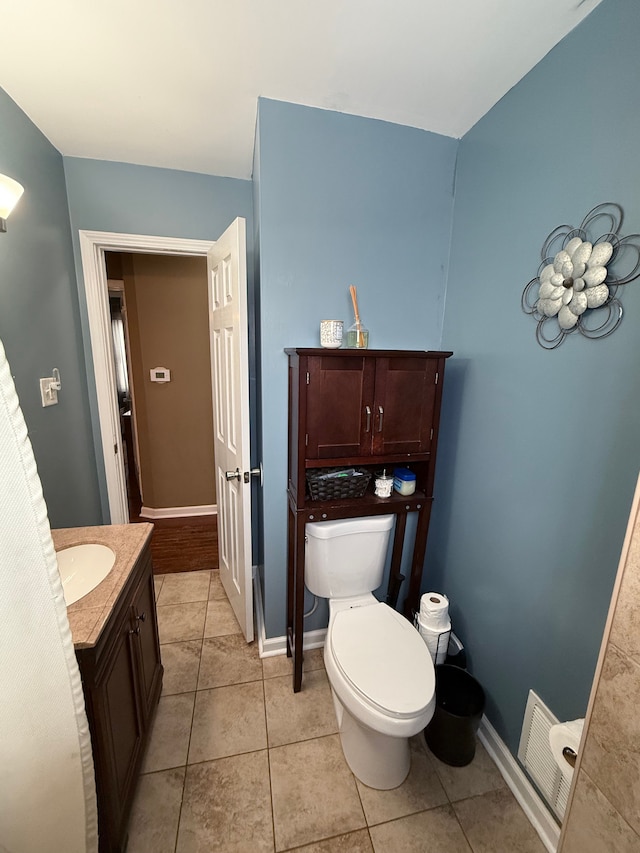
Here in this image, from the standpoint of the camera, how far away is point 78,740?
736 mm

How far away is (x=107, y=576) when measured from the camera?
1.01 m

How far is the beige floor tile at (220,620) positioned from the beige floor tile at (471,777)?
1101mm

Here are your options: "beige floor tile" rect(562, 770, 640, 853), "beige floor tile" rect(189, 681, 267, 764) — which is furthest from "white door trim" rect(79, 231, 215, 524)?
"beige floor tile" rect(562, 770, 640, 853)

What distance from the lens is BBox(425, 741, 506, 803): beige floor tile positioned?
1208 mm

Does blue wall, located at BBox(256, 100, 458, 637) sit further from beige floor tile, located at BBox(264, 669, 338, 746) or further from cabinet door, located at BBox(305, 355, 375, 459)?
beige floor tile, located at BBox(264, 669, 338, 746)

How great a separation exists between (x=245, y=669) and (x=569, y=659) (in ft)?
4.50

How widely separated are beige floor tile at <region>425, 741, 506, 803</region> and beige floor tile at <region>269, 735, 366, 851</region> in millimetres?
340

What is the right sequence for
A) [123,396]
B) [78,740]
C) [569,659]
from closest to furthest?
[78,740] < [569,659] < [123,396]

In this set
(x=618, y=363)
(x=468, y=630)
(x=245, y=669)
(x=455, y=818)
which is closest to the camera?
(x=618, y=363)

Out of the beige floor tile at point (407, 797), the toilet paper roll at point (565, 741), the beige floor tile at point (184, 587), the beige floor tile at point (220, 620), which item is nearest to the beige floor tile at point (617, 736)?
the toilet paper roll at point (565, 741)

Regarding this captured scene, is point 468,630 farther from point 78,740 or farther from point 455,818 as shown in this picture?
point 78,740

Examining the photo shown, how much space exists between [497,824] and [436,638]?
1.75 feet

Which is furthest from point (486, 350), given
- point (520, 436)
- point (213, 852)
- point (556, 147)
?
point (213, 852)

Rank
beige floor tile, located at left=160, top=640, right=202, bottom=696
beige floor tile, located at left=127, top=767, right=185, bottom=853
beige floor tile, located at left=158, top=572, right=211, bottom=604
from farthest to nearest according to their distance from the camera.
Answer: beige floor tile, located at left=158, top=572, right=211, bottom=604 → beige floor tile, located at left=160, top=640, right=202, bottom=696 → beige floor tile, located at left=127, top=767, right=185, bottom=853
